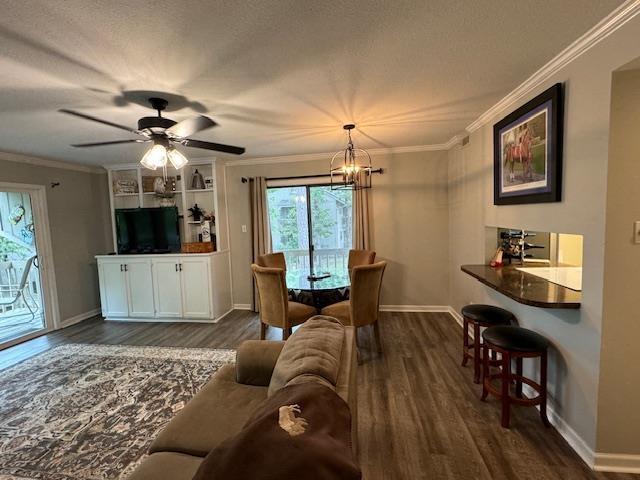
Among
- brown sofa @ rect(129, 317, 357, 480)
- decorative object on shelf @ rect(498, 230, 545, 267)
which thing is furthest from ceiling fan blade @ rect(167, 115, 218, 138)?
decorative object on shelf @ rect(498, 230, 545, 267)

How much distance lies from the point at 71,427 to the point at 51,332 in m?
2.89

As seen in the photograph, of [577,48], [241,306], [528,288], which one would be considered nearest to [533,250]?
[528,288]

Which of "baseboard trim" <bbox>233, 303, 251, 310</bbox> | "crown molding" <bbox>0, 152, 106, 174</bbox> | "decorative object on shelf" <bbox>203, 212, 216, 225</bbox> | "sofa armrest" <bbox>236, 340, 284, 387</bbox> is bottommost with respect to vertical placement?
"baseboard trim" <bbox>233, 303, 251, 310</bbox>

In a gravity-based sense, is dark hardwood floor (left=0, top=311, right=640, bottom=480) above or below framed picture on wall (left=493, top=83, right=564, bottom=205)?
below

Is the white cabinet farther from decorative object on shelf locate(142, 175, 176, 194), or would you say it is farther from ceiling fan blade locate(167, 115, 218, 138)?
ceiling fan blade locate(167, 115, 218, 138)

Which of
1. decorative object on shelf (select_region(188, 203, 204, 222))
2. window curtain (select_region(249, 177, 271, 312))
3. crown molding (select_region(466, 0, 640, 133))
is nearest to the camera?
crown molding (select_region(466, 0, 640, 133))

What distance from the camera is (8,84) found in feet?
6.73

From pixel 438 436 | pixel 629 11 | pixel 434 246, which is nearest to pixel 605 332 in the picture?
pixel 438 436

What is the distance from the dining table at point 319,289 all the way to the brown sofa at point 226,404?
1313 mm

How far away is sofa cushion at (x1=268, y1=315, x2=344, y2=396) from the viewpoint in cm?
137

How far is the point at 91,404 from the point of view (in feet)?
8.16

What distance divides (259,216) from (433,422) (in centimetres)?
360

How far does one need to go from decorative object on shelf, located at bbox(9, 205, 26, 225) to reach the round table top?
4.00 m

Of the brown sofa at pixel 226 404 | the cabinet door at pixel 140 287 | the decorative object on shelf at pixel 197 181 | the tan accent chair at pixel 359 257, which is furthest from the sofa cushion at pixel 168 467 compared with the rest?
the decorative object on shelf at pixel 197 181
